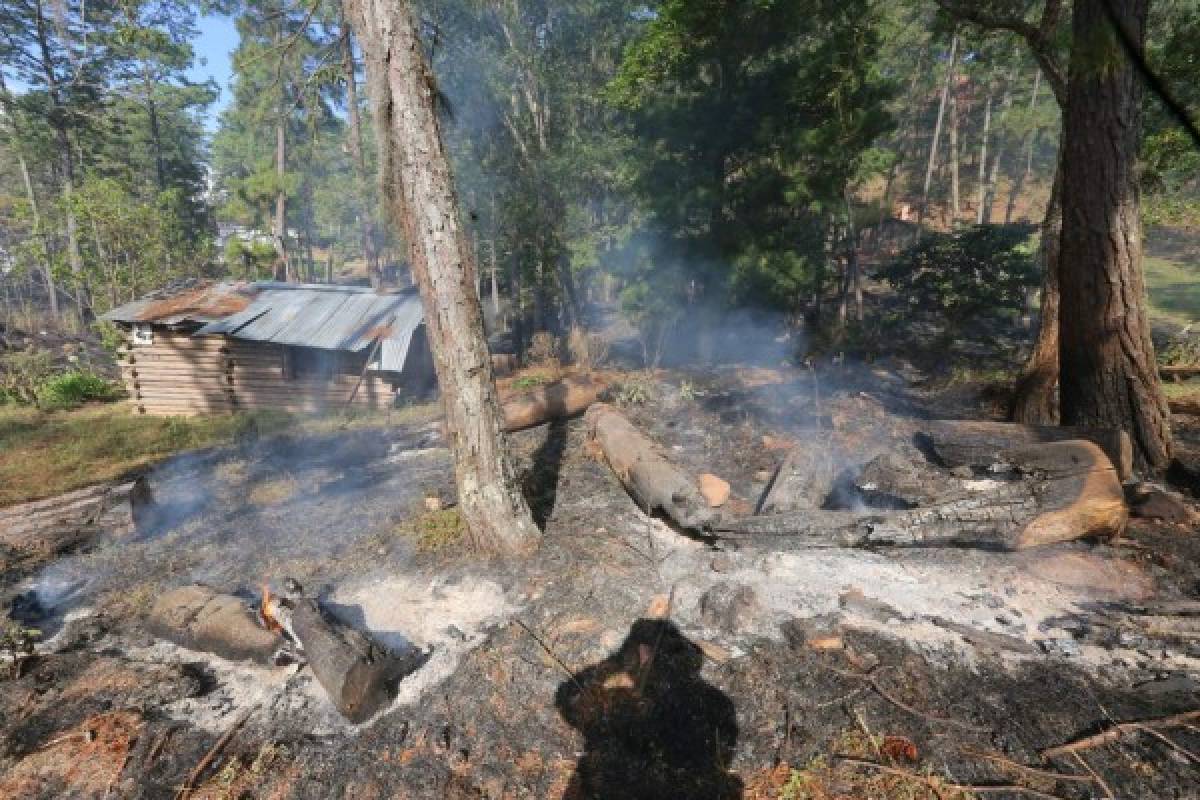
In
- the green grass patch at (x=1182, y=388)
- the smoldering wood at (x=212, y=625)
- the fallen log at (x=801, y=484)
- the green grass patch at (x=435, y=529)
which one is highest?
the green grass patch at (x=1182, y=388)

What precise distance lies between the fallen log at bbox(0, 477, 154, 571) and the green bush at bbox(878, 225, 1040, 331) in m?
15.3

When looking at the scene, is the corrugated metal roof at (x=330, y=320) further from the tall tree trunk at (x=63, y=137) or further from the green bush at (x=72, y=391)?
the tall tree trunk at (x=63, y=137)

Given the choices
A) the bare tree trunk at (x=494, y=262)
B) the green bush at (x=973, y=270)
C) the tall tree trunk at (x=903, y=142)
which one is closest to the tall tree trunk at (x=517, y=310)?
the bare tree trunk at (x=494, y=262)

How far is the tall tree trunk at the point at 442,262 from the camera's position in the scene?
4219 mm

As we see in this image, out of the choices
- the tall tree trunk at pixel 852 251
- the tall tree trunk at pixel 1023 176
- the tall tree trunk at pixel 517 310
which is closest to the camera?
the tall tree trunk at pixel 852 251

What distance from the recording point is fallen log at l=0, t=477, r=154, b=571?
19.3ft

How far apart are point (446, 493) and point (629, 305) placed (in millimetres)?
8255

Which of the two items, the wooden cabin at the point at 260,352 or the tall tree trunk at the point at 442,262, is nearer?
the tall tree trunk at the point at 442,262

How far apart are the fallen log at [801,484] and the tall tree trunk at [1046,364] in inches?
133

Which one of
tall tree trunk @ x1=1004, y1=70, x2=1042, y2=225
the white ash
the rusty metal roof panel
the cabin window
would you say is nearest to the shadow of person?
the white ash

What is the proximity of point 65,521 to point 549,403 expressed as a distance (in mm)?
6375

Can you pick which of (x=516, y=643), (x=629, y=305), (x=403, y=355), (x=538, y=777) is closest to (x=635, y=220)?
(x=629, y=305)

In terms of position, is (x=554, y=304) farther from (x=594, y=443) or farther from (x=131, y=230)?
(x=131, y=230)

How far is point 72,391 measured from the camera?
14180 millimetres
